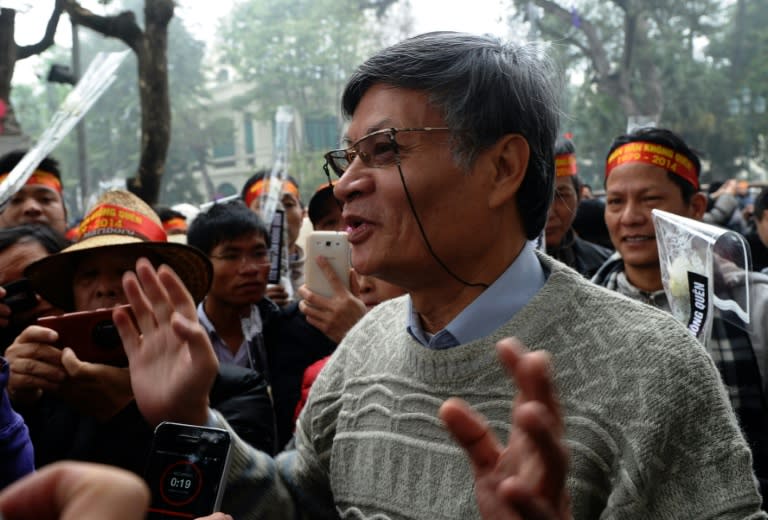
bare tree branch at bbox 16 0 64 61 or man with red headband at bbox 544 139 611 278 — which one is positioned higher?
bare tree branch at bbox 16 0 64 61

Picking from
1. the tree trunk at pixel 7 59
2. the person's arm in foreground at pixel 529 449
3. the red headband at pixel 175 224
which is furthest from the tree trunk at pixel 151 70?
the person's arm in foreground at pixel 529 449

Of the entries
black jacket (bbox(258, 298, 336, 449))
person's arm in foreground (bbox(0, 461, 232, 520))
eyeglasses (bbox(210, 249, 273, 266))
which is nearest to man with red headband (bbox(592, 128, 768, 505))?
black jacket (bbox(258, 298, 336, 449))

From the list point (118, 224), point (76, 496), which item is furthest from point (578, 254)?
point (76, 496)

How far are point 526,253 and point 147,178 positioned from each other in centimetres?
614

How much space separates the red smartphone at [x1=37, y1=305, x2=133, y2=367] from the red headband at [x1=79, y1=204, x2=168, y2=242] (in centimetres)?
64

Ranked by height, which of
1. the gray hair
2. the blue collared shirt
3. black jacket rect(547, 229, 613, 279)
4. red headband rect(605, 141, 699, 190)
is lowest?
black jacket rect(547, 229, 613, 279)

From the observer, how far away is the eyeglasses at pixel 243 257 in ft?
13.3

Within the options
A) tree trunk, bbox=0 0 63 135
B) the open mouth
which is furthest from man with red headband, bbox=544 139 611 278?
tree trunk, bbox=0 0 63 135

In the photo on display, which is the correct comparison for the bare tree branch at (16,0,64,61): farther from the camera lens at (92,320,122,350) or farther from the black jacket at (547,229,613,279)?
the black jacket at (547,229,613,279)

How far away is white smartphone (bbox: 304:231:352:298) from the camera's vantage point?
10.4ft

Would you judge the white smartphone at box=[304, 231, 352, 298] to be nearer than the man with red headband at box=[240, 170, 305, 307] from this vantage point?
Yes

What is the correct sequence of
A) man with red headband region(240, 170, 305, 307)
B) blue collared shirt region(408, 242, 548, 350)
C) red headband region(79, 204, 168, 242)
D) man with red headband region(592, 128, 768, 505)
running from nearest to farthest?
blue collared shirt region(408, 242, 548, 350) → red headband region(79, 204, 168, 242) → man with red headband region(592, 128, 768, 505) → man with red headband region(240, 170, 305, 307)

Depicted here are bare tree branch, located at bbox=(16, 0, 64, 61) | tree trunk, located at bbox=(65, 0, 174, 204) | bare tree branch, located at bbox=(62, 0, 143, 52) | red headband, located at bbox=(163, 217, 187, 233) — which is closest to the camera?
bare tree branch, located at bbox=(16, 0, 64, 61)

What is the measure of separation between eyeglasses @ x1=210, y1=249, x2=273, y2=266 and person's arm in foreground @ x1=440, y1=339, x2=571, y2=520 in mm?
3079
